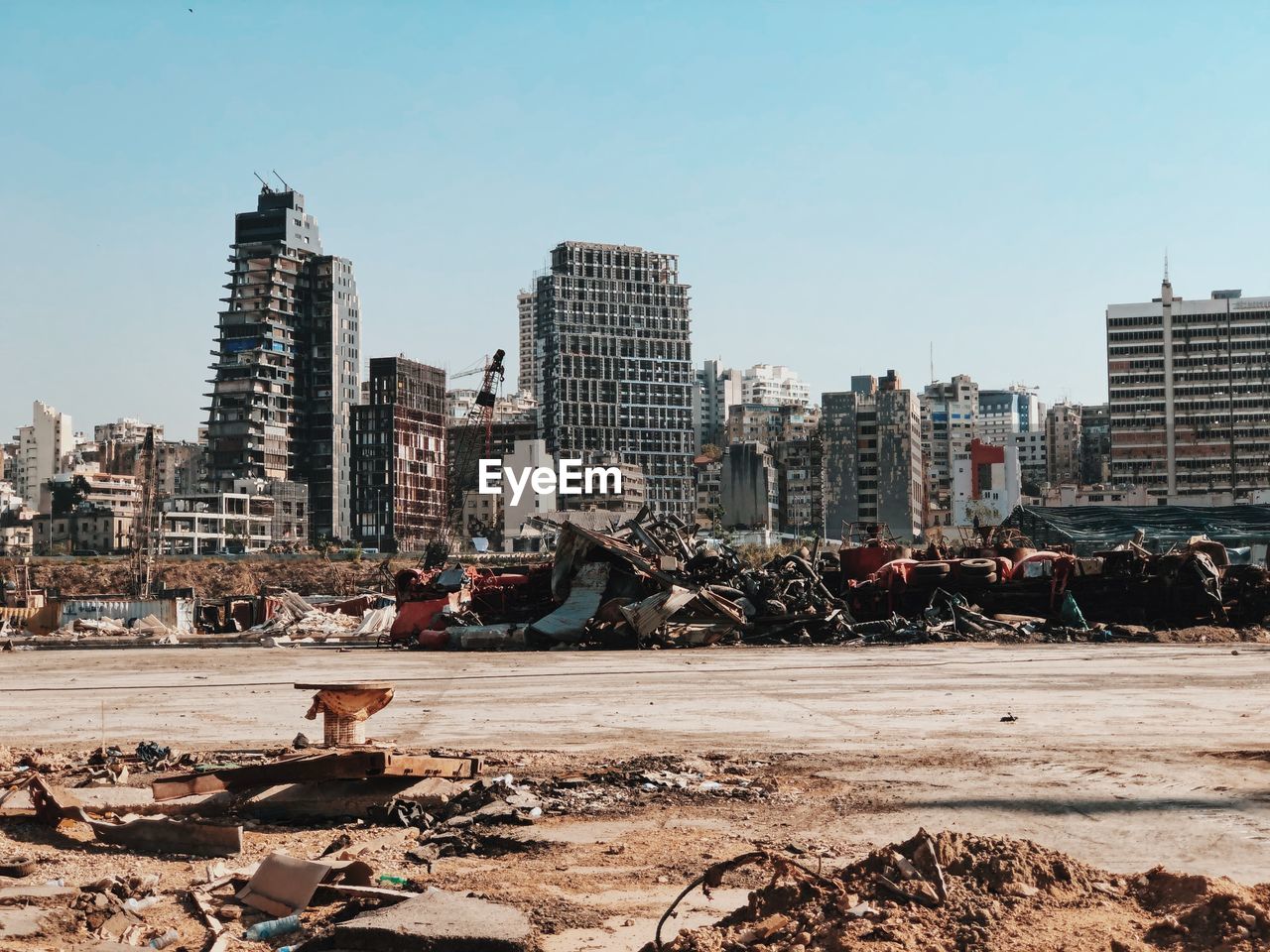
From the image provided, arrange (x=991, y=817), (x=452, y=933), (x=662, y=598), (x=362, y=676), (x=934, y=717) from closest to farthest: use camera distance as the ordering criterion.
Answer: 1. (x=452, y=933)
2. (x=991, y=817)
3. (x=934, y=717)
4. (x=362, y=676)
5. (x=662, y=598)

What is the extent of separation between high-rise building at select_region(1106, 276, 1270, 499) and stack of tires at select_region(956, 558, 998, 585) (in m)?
172

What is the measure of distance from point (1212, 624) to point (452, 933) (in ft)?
107

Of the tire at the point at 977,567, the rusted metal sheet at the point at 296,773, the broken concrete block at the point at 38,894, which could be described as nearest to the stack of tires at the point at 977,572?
the tire at the point at 977,567

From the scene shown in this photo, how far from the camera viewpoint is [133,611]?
59.5 meters

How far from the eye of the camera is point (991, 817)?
934 cm

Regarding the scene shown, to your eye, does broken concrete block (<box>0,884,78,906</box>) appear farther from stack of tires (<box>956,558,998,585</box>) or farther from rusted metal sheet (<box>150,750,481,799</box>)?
stack of tires (<box>956,558,998,585</box>)

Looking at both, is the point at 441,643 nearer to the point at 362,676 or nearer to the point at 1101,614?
the point at 362,676

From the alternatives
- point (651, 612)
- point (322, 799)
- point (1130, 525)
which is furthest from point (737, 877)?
point (1130, 525)

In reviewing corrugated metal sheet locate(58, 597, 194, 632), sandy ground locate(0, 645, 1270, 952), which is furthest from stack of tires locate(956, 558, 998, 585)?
corrugated metal sheet locate(58, 597, 194, 632)

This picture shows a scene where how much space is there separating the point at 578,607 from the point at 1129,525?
36689 millimetres

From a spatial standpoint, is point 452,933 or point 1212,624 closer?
point 452,933

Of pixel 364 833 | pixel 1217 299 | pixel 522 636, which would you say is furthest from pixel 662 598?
pixel 1217 299

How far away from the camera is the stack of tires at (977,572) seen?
1460 inches

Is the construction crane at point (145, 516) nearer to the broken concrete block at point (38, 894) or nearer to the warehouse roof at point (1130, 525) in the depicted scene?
the warehouse roof at point (1130, 525)
